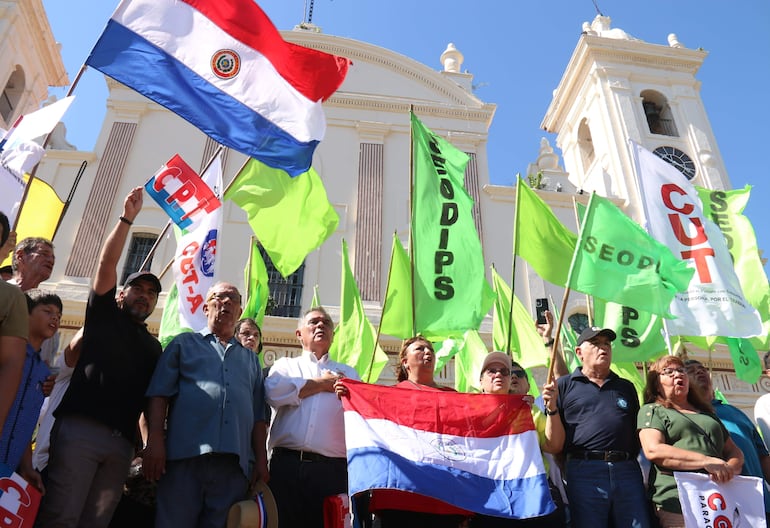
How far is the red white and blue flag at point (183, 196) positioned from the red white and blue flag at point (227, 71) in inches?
56.4

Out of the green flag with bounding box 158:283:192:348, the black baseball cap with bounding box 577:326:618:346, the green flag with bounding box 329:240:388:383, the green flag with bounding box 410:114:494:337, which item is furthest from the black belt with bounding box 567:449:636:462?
the green flag with bounding box 158:283:192:348

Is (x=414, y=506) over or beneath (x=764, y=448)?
beneath

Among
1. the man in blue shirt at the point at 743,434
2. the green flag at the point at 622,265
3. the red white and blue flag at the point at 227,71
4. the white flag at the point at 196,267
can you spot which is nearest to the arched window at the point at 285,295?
the white flag at the point at 196,267

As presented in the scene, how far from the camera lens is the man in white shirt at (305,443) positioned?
3447mm

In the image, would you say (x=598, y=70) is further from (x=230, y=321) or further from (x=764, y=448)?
(x=230, y=321)

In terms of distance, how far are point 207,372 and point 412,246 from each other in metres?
2.96

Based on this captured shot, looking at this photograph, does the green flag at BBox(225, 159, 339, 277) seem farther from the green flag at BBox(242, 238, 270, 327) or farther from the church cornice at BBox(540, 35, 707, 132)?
the church cornice at BBox(540, 35, 707, 132)

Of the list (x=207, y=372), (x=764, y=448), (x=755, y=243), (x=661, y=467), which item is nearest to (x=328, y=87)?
(x=207, y=372)

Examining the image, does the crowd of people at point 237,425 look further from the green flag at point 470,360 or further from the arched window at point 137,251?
the arched window at point 137,251

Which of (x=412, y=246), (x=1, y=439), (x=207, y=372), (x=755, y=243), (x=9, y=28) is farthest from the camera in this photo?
(x=9, y=28)

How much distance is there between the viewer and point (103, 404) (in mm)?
3184

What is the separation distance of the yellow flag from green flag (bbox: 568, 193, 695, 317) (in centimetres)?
510

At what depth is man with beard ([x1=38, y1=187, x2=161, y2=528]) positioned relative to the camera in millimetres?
3000

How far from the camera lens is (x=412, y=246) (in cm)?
598
